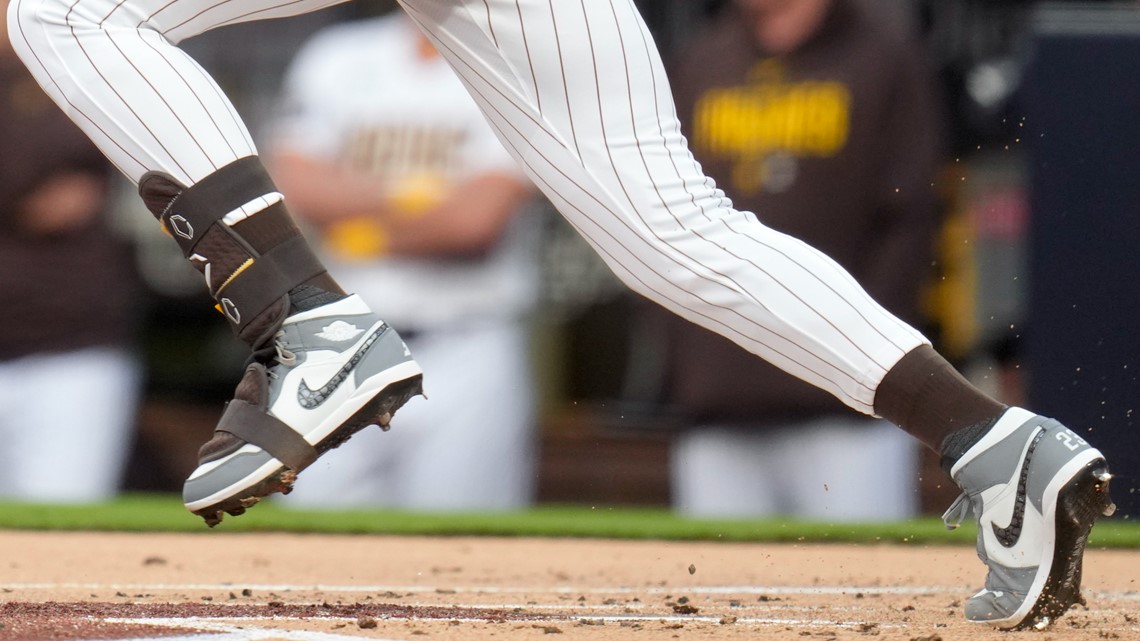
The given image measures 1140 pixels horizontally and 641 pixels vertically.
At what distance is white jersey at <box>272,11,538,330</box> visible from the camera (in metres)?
5.19

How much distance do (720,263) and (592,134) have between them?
23cm

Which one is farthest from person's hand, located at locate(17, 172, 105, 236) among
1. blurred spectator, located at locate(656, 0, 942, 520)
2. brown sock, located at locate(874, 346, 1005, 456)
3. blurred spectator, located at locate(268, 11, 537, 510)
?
brown sock, located at locate(874, 346, 1005, 456)

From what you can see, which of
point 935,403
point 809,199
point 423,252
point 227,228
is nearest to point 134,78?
point 227,228

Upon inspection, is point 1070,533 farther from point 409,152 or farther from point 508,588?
point 409,152

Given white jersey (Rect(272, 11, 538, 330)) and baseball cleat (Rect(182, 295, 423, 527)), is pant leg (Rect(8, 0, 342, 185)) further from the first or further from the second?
white jersey (Rect(272, 11, 538, 330))

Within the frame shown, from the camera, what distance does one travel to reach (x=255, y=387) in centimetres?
216

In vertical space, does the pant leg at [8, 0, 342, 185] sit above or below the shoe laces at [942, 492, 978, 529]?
above

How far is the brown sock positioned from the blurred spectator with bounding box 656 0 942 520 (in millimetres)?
2261

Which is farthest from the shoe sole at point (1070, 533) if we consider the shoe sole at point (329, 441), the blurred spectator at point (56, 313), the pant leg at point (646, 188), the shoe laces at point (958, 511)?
the blurred spectator at point (56, 313)

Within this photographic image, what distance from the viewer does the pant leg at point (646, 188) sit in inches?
83.4

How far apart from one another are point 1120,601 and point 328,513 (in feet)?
7.58

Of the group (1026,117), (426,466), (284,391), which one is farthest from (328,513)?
(284,391)

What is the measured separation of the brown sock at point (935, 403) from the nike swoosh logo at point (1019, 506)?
62 millimetres

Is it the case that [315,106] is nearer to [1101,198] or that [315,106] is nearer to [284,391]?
[1101,198]
